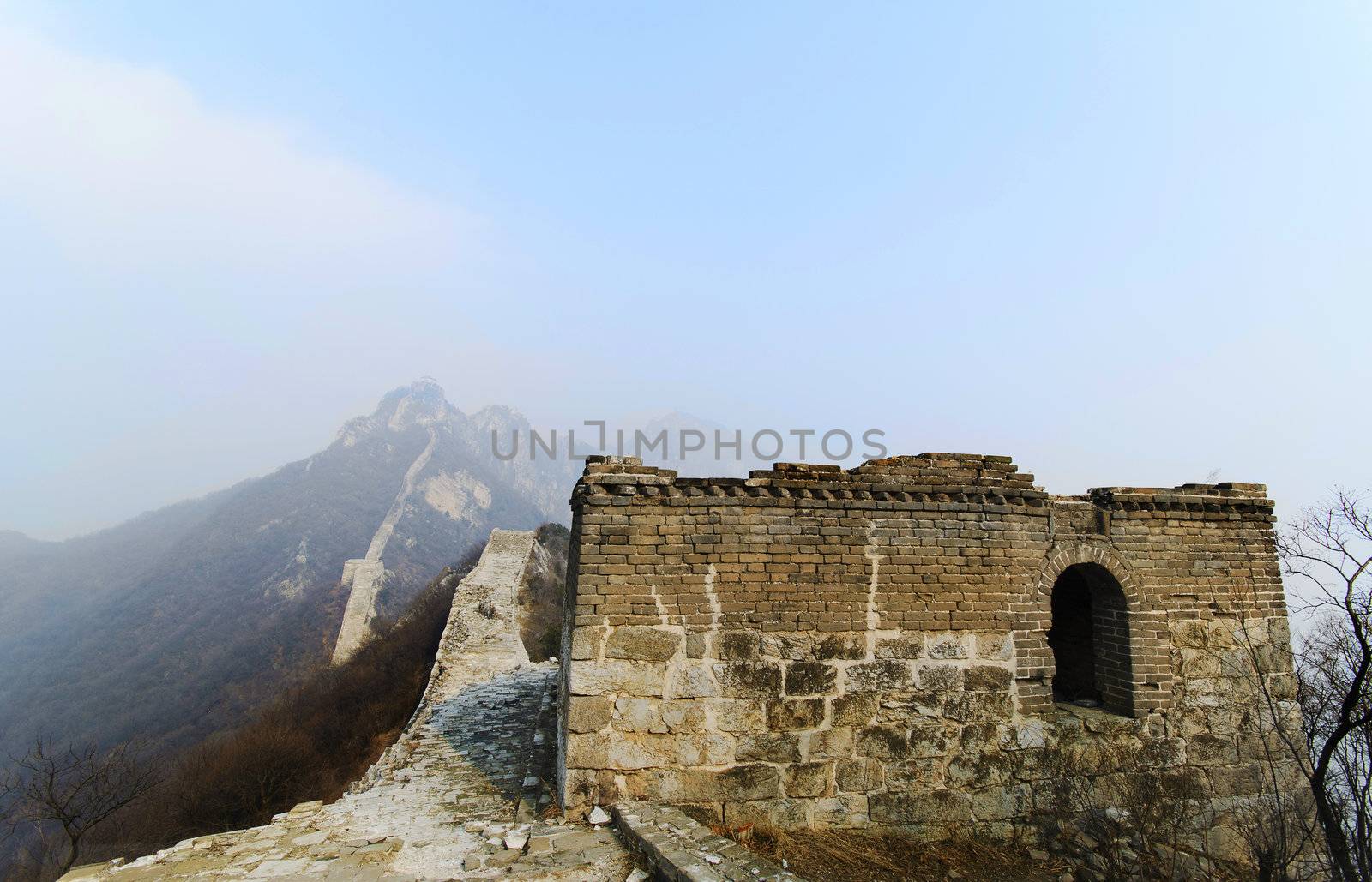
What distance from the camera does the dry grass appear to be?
4695mm

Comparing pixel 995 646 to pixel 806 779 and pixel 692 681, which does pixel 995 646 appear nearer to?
pixel 806 779

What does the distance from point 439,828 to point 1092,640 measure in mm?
7193

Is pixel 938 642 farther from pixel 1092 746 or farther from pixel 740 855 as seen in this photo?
pixel 740 855

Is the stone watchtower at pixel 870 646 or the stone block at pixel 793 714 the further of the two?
the stone block at pixel 793 714

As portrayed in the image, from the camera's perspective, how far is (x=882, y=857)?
494cm

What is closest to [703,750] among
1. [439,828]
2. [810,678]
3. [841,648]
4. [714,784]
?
[714,784]

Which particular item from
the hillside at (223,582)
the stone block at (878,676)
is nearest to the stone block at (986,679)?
the stone block at (878,676)

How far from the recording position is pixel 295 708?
19.8 m

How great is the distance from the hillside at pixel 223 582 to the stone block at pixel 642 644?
29.7 meters

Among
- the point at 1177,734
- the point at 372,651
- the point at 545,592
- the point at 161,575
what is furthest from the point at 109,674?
the point at 1177,734

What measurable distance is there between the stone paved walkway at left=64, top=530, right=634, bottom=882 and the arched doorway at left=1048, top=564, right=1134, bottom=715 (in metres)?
5.27

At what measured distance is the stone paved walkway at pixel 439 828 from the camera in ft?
13.8

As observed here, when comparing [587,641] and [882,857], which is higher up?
[587,641]

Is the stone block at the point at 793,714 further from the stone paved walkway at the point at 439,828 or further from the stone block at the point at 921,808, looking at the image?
the stone paved walkway at the point at 439,828
